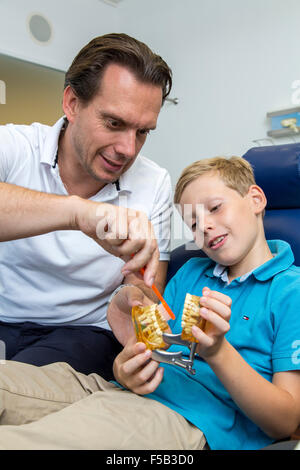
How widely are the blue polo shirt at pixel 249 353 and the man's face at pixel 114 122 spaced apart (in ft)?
1.81

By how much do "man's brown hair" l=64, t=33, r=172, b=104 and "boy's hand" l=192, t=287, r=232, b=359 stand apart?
0.80m

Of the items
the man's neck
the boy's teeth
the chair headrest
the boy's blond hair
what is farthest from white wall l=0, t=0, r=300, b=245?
the boy's teeth

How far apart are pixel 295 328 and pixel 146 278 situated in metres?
0.37

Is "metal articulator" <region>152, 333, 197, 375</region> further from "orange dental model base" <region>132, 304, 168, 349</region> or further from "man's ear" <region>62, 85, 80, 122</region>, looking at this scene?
"man's ear" <region>62, 85, 80, 122</region>

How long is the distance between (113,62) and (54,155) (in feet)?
1.22

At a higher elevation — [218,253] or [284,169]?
[284,169]

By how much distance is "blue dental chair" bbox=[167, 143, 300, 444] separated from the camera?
1.49 metres

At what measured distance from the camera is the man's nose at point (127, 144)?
130 centimetres

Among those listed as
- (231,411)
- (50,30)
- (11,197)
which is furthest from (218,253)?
(50,30)

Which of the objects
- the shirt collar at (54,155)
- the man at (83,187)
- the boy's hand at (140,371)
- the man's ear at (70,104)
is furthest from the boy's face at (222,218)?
the man's ear at (70,104)

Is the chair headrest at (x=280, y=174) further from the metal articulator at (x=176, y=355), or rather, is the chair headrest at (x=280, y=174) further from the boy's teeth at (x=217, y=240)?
the metal articulator at (x=176, y=355)

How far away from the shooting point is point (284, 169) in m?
1.51
